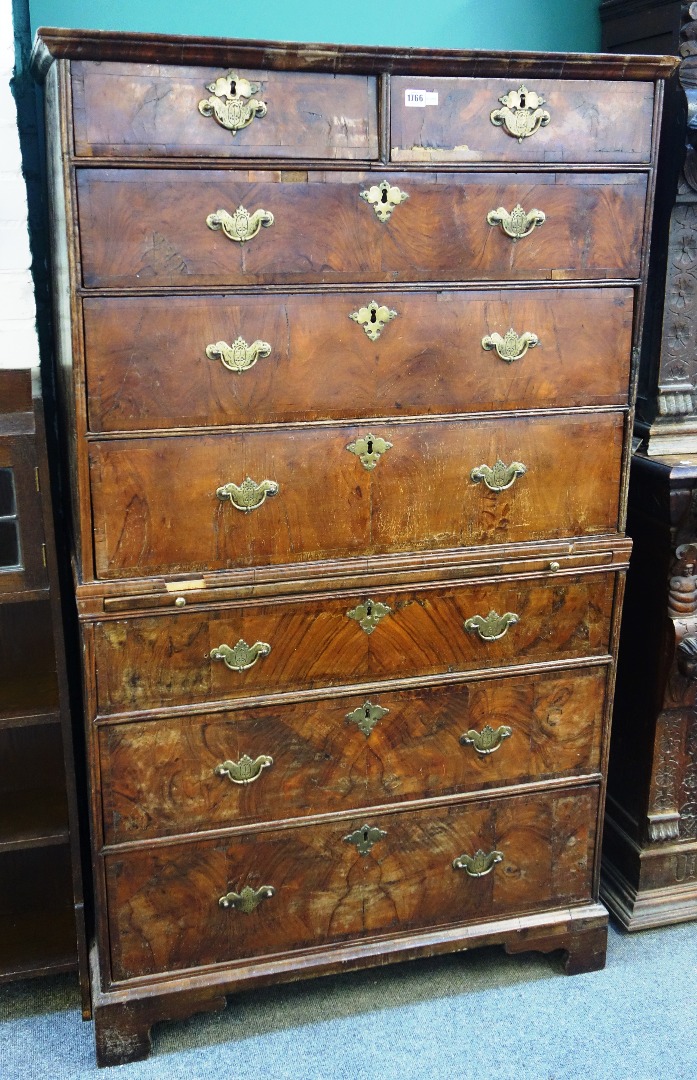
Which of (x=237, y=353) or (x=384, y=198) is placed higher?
(x=384, y=198)

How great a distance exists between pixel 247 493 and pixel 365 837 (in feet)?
2.72

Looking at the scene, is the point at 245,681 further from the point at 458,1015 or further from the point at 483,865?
the point at 458,1015

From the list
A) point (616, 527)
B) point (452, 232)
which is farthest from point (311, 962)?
point (452, 232)

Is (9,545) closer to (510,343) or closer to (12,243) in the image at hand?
(12,243)

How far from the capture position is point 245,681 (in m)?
2.09

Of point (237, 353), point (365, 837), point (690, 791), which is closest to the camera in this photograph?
point (237, 353)

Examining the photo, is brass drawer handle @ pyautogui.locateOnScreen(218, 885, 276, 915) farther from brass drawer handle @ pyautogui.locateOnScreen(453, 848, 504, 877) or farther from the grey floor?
brass drawer handle @ pyautogui.locateOnScreen(453, 848, 504, 877)

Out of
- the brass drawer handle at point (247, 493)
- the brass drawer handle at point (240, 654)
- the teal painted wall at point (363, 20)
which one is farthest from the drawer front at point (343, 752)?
the teal painted wall at point (363, 20)

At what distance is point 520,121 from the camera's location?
194 centimetres

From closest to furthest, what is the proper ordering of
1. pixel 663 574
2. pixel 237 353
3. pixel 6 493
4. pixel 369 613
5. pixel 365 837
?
1. pixel 237 353
2. pixel 6 493
3. pixel 369 613
4. pixel 365 837
5. pixel 663 574

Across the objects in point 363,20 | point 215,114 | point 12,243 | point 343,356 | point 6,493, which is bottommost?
point 6,493

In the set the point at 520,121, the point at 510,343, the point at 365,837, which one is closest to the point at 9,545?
the point at 365,837

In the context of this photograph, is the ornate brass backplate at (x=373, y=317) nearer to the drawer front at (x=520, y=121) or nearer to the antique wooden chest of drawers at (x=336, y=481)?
the antique wooden chest of drawers at (x=336, y=481)

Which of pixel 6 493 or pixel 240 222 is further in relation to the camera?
pixel 6 493
